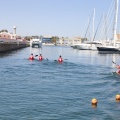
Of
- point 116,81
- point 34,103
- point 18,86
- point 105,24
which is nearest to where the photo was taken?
point 34,103

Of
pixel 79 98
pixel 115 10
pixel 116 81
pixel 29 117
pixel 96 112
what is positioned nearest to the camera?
pixel 29 117

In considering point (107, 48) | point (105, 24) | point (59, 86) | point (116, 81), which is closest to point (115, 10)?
point (107, 48)

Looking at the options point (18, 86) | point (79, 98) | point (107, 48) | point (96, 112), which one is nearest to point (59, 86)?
point (18, 86)

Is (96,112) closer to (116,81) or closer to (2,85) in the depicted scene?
(2,85)

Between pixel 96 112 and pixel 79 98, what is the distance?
157 inches

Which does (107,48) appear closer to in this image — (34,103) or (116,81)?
(116,81)

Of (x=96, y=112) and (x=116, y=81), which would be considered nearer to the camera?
(x=96, y=112)

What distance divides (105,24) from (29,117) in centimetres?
10665

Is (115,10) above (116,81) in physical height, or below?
above

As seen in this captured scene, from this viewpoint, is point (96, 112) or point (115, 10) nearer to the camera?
point (96, 112)

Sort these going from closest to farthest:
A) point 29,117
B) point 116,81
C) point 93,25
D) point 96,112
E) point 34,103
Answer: point 29,117 < point 96,112 < point 34,103 < point 116,81 < point 93,25

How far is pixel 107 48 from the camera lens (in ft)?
330

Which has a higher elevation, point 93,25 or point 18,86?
point 93,25

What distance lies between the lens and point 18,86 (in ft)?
90.0
